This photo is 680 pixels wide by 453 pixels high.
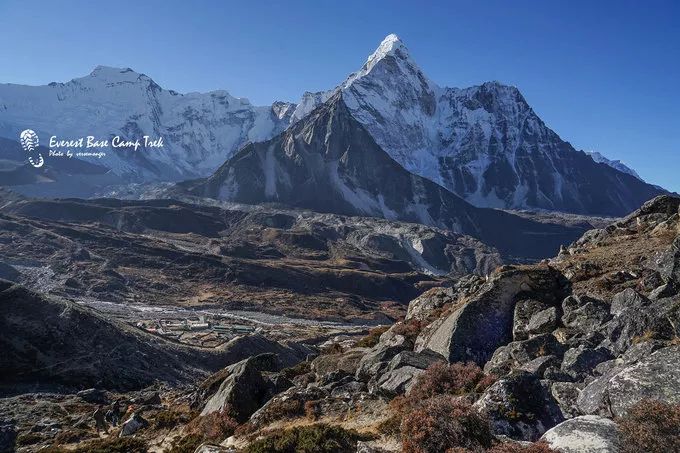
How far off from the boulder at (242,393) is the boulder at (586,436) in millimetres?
12306

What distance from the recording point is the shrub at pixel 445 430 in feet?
34.6

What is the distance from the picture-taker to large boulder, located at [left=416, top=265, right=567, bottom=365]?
21.5 meters

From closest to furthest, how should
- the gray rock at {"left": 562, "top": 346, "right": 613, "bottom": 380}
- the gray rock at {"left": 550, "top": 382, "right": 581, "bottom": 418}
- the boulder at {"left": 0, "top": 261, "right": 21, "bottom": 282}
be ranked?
the gray rock at {"left": 550, "top": 382, "right": 581, "bottom": 418}, the gray rock at {"left": 562, "top": 346, "right": 613, "bottom": 380}, the boulder at {"left": 0, "top": 261, "right": 21, "bottom": 282}

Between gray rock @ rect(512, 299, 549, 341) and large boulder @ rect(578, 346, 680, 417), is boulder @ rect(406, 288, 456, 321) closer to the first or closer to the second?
gray rock @ rect(512, 299, 549, 341)

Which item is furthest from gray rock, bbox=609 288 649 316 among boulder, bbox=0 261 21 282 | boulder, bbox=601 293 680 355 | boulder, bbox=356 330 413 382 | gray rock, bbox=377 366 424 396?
boulder, bbox=0 261 21 282

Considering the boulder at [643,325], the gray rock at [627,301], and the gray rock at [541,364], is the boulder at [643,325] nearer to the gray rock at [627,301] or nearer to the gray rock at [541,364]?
the gray rock at [627,301]

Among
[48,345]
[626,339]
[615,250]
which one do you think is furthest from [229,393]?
[48,345]

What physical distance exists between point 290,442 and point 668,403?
27.3ft

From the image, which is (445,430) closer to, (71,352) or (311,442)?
(311,442)

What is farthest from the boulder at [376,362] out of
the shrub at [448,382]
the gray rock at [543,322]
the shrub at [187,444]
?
the shrub at [187,444]

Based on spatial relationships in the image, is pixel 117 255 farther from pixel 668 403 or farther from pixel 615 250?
pixel 668 403

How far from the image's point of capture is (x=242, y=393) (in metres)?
20.1

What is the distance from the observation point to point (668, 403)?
33.3 feet

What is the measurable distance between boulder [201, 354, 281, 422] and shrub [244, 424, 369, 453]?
6.52 m
